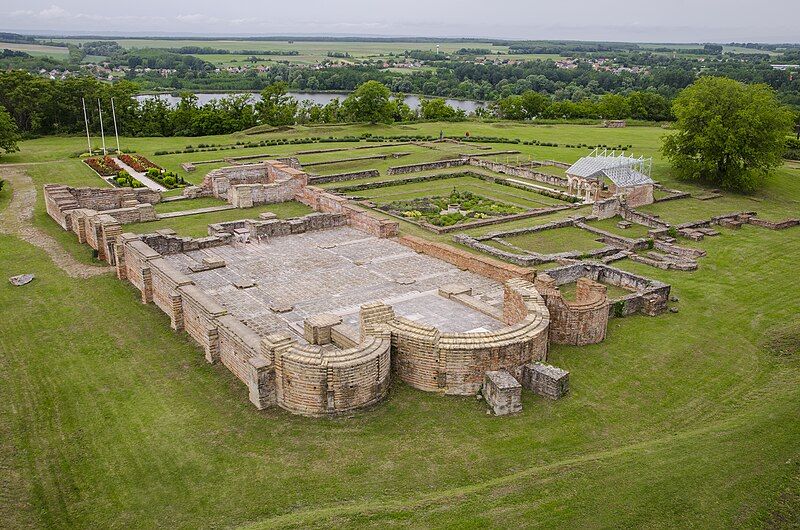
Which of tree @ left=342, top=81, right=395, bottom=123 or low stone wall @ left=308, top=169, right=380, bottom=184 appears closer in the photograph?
low stone wall @ left=308, top=169, right=380, bottom=184

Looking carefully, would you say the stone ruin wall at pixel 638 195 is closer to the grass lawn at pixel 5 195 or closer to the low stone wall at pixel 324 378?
Answer: the low stone wall at pixel 324 378

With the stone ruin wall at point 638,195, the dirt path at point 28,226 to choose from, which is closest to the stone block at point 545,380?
the dirt path at point 28,226

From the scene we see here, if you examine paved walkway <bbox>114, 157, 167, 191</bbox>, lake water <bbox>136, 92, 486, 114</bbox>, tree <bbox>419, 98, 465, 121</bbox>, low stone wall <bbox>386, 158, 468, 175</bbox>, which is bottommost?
lake water <bbox>136, 92, 486, 114</bbox>

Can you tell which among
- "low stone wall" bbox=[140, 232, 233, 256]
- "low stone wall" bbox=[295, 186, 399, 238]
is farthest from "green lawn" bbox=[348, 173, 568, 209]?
"low stone wall" bbox=[140, 232, 233, 256]

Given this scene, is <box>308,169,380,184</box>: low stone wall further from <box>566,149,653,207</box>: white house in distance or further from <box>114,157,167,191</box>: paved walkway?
<box>566,149,653,207</box>: white house in distance

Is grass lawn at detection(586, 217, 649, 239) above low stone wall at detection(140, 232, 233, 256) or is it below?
below
